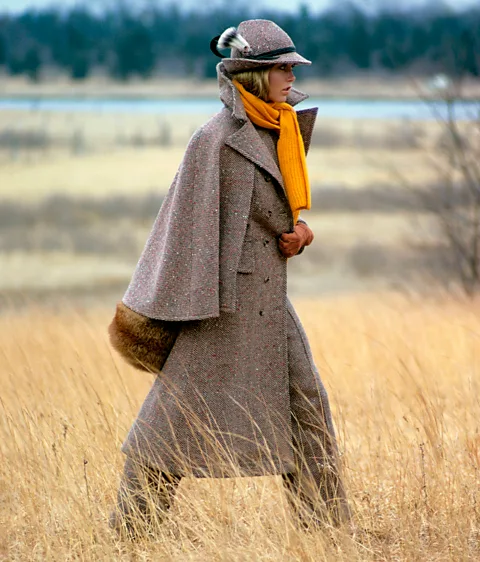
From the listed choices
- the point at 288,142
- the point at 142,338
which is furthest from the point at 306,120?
the point at 142,338

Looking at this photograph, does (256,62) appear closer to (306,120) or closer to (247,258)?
(306,120)

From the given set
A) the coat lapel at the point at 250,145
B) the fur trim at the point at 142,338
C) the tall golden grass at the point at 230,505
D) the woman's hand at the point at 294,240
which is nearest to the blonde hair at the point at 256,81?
the coat lapel at the point at 250,145

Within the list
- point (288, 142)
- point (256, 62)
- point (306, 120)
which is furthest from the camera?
point (306, 120)

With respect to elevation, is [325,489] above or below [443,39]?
below

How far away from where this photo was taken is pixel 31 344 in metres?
7.11

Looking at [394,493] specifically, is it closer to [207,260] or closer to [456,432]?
[456,432]

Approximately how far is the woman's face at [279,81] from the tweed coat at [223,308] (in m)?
0.12

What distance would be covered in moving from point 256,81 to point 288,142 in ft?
0.72

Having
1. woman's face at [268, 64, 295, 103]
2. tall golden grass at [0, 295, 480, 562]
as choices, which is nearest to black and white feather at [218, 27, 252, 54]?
woman's face at [268, 64, 295, 103]

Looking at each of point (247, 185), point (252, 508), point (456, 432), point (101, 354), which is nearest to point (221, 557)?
point (252, 508)

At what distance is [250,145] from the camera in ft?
10.4

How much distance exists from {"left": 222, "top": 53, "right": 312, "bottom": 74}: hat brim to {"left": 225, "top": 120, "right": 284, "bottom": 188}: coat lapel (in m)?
0.18

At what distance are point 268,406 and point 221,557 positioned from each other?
0.53 metres

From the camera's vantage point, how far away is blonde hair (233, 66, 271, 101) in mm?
3180
